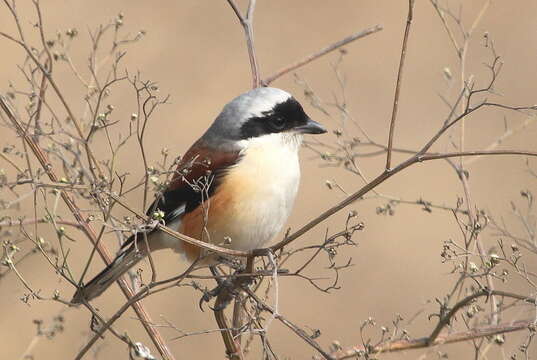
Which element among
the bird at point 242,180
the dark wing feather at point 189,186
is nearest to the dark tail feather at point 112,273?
the bird at point 242,180

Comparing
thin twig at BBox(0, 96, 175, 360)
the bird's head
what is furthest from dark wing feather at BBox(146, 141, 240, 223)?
thin twig at BBox(0, 96, 175, 360)

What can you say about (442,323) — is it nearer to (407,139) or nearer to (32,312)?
(32,312)

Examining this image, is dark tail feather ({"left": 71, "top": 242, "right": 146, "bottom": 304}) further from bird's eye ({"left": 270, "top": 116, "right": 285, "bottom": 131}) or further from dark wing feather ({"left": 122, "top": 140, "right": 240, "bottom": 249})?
bird's eye ({"left": 270, "top": 116, "right": 285, "bottom": 131})

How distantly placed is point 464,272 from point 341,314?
15.2 feet

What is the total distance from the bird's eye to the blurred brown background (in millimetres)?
2111

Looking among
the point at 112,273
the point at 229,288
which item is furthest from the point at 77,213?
the point at 229,288

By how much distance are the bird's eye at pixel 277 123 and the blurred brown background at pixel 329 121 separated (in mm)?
2111

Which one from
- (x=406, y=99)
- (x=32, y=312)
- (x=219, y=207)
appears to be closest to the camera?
(x=219, y=207)

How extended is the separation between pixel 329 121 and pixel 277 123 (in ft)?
16.0

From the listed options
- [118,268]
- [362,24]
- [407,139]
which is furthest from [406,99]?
[118,268]

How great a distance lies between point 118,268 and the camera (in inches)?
152

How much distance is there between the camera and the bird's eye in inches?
177

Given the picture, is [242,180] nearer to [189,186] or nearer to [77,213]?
[189,186]

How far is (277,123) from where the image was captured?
454 centimetres
